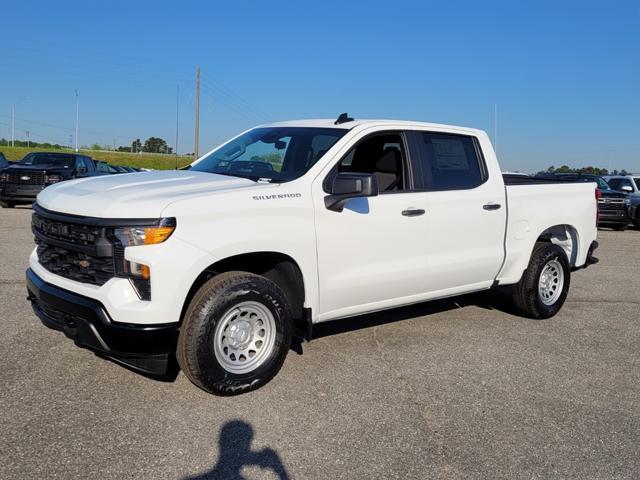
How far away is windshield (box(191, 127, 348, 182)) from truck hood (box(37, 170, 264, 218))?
0.31 m

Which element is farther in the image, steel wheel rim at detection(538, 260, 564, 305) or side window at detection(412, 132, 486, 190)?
steel wheel rim at detection(538, 260, 564, 305)

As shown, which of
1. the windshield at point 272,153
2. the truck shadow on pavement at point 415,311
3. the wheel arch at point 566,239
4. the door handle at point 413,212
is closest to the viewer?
the windshield at point 272,153

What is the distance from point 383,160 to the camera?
5.48m

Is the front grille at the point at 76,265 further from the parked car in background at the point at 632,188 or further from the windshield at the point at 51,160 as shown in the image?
the parked car in background at the point at 632,188

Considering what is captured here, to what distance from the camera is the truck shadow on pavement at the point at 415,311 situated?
5.95m

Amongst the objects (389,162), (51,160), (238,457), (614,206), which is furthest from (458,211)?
(51,160)

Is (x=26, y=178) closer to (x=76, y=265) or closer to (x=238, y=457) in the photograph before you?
(x=76, y=265)

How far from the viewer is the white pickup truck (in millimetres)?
3770

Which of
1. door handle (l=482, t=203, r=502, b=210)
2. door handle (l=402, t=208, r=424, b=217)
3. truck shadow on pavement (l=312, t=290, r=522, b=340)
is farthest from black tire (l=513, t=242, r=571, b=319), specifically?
door handle (l=402, t=208, r=424, b=217)

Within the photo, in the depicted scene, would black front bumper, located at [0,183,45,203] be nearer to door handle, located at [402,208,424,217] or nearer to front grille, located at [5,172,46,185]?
front grille, located at [5,172,46,185]

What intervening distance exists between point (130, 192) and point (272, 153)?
1.55 meters

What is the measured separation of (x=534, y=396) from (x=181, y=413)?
2.50m

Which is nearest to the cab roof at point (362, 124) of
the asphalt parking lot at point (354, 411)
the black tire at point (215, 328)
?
the black tire at point (215, 328)

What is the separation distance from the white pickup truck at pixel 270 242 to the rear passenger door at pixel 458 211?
0.02 meters
